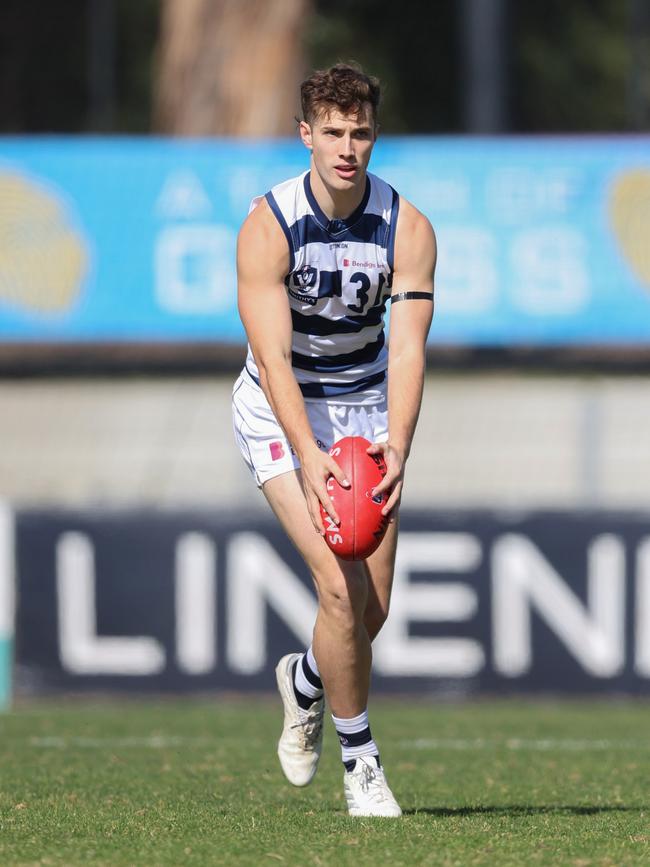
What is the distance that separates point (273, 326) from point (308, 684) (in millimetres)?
1426

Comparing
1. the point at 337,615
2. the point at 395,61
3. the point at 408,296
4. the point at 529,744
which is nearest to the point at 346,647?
Result: the point at 337,615

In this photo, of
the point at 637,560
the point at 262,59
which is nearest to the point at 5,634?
the point at 637,560

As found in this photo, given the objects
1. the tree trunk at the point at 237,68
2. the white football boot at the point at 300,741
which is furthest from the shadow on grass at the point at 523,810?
the tree trunk at the point at 237,68

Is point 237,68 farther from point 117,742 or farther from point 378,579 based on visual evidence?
point 378,579

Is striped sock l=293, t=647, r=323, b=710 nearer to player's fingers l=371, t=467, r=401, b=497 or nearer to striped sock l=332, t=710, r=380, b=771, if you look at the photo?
striped sock l=332, t=710, r=380, b=771

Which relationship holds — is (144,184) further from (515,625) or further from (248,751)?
(248,751)

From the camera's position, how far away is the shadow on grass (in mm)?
6207

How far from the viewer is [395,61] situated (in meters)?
33.7

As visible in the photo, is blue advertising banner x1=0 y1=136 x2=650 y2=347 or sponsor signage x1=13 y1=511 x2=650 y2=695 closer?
sponsor signage x1=13 y1=511 x2=650 y2=695

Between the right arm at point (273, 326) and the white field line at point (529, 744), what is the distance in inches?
141

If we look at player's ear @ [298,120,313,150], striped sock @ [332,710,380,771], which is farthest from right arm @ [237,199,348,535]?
striped sock @ [332,710,380,771]

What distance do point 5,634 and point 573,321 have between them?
17.2 feet

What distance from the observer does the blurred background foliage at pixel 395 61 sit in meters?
33.4

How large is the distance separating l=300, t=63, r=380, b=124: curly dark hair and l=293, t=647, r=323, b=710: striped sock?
79.0 inches
